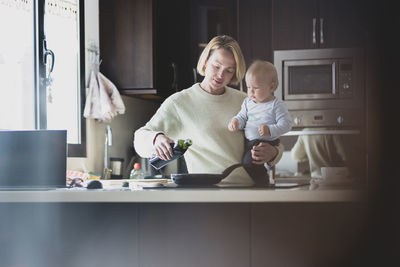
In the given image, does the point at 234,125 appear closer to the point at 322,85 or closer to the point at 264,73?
the point at 264,73

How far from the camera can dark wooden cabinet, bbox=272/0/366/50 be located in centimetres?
317

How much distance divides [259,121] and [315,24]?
1.30 metres

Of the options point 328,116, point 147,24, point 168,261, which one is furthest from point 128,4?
point 168,261

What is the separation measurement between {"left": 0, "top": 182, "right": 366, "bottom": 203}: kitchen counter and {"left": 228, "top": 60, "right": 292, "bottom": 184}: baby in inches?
33.6

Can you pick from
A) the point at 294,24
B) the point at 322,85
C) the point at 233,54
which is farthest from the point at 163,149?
the point at 294,24

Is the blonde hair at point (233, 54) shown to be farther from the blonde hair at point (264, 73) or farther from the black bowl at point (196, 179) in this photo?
the black bowl at point (196, 179)

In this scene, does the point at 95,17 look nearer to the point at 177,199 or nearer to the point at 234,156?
the point at 234,156

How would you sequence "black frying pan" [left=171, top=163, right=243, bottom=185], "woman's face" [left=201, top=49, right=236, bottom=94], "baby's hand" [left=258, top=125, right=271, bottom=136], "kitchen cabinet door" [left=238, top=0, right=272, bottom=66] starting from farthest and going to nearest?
"kitchen cabinet door" [left=238, top=0, right=272, bottom=66] < "woman's face" [left=201, top=49, right=236, bottom=94] < "baby's hand" [left=258, top=125, right=271, bottom=136] < "black frying pan" [left=171, top=163, right=243, bottom=185]

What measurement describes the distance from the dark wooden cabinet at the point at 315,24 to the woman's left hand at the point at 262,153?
1238 mm

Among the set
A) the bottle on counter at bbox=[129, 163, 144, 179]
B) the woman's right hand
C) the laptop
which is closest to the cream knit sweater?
the woman's right hand

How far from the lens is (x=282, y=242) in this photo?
4.28ft

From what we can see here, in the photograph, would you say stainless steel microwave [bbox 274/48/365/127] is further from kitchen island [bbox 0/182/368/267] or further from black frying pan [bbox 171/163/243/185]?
kitchen island [bbox 0/182/368/267]

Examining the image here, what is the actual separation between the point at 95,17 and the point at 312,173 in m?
1.46

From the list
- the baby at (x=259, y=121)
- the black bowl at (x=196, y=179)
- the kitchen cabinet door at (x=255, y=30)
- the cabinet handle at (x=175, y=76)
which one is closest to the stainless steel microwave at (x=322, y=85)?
the kitchen cabinet door at (x=255, y=30)
